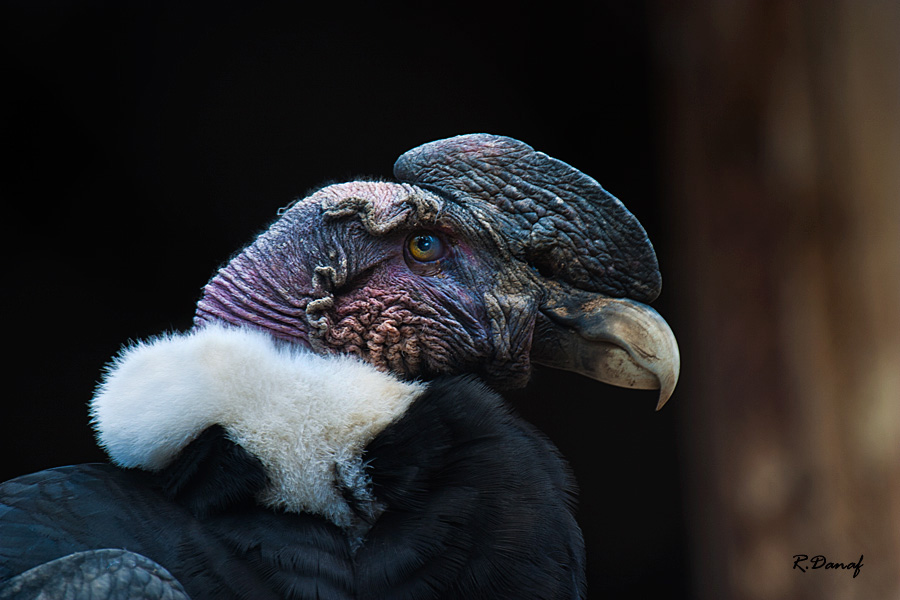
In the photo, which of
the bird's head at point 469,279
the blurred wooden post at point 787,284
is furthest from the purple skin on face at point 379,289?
the blurred wooden post at point 787,284

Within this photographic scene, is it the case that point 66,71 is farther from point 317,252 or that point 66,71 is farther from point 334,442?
point 334,442

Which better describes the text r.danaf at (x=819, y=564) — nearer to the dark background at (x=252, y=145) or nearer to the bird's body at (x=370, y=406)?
the dark background at (x=252, y=145)

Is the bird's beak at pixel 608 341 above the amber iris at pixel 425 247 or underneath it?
underneath

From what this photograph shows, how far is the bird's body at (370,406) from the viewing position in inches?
47.7

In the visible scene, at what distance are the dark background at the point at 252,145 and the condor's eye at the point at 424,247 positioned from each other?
156 cm

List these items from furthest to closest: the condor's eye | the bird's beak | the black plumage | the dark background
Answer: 1. the dark background
2. the condor's eye
3. the bird's beak
4. the black plumage

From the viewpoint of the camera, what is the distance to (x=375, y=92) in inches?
139

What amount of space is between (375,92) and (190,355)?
2401 mm

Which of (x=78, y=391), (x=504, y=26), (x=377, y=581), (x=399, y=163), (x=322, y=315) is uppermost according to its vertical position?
A: (x=504, y=26)

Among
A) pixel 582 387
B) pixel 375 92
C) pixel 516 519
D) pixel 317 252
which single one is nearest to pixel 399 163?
pixel 317 252

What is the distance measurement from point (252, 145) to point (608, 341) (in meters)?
2.26

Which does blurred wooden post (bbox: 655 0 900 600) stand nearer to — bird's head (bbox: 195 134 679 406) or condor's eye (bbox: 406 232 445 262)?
bird's head (bbox: 195 134 679 406)

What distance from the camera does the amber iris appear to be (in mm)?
1609

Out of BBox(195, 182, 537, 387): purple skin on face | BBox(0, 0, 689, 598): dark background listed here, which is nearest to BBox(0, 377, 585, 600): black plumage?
BBox(195, 182, 537, 387): purple skin on face
